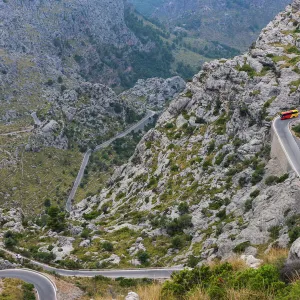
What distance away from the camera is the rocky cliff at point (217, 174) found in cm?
4116

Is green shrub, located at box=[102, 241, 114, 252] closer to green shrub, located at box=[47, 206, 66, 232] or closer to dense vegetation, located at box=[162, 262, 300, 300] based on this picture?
green shrub, located at box=[47, 206, 66, 232]

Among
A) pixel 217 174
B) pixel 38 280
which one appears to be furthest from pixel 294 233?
pixel 217 174

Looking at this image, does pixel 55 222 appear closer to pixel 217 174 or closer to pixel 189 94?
pixel 217 174

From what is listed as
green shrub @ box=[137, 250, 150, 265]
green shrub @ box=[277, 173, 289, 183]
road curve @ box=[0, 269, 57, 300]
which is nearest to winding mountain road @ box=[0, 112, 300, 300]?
road curve @ box=[0, 269, 57, 300]

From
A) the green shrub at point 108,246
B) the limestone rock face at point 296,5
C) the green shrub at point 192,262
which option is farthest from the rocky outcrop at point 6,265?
the limestone rock face at point 296,5

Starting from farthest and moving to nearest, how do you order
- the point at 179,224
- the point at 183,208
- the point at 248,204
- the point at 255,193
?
the point at 183,208, the point at 179,224, the point at 255,193, the point at 248,204

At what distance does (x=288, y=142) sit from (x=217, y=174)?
16.3 metres

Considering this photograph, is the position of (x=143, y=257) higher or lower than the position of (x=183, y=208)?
lower

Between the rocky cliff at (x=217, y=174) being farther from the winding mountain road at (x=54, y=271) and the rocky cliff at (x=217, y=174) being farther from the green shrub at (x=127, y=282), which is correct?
the green shrub at (x=127, y=282)

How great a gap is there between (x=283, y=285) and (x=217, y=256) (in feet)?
78.1

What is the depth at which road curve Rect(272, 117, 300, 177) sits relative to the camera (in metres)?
42.5

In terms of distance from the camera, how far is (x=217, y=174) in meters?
61.9

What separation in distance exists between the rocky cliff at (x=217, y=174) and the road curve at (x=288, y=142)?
6.35ft

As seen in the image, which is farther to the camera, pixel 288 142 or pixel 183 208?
pixel 183 208
